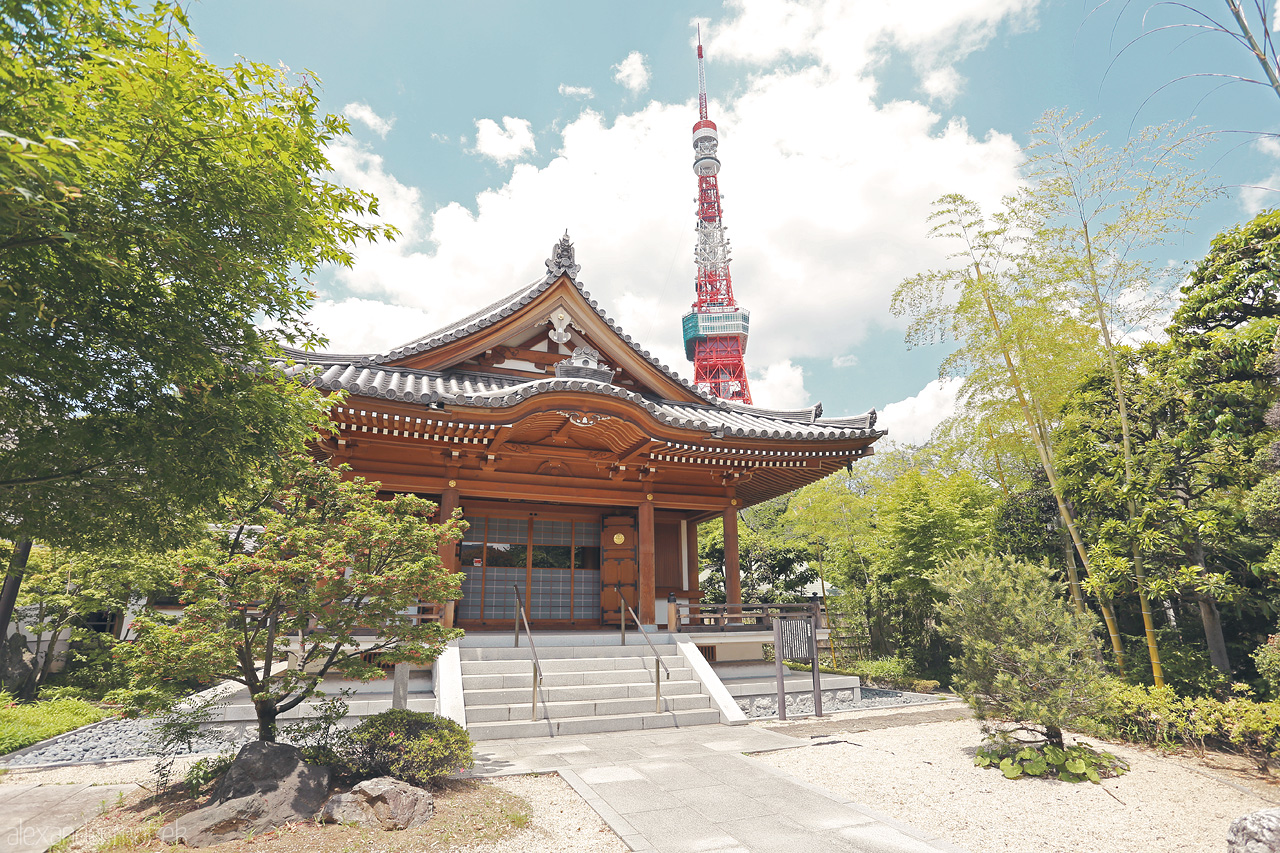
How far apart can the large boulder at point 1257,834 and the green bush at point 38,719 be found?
35.3 ft

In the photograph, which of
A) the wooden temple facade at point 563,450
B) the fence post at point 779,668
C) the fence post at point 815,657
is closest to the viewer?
the fence post at point 779,668

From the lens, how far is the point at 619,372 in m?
11.9

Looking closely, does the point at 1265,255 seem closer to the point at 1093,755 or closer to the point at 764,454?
the point at 1093,755

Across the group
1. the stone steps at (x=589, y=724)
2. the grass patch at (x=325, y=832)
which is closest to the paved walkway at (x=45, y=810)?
the grass patch at (x=325, y=832)

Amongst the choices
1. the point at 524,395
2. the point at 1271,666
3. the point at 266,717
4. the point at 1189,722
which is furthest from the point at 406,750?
the point at 1271,666

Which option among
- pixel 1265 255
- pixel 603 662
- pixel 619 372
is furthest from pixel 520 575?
pixel 1265 255

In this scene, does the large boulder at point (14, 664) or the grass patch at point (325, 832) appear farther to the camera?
the large boulder at point (14, 664)

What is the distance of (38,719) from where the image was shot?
305 inches

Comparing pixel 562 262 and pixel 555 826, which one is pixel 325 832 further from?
pixel 562 262

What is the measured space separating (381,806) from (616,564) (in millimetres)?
7467

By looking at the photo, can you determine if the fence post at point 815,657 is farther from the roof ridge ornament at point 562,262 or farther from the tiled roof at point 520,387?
the roof ridge ornament at point 562,262

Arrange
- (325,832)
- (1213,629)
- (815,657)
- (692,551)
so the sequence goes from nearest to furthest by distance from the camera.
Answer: (325,832), (1213,629), (815,657), (692,551)

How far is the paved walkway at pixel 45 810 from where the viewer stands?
414cm

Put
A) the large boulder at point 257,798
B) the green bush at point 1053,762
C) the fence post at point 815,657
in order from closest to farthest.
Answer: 1. the large boulder at point 257,798
2. the green bush at point 1053,762
3. the fence post at point 815,657
